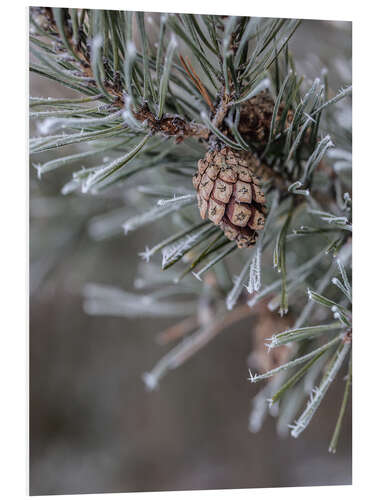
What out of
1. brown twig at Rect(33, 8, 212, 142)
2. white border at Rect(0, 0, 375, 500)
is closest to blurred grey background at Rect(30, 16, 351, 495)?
white border at Rect(0, 0, 375, 500)

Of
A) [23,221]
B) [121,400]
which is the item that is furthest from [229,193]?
[121,400]

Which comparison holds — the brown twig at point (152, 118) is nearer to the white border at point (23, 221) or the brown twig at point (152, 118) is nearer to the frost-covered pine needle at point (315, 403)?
the white border at point (23, 221)

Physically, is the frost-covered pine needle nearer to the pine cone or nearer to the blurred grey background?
the pine cone

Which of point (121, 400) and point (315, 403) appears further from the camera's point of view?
point (121, 400)

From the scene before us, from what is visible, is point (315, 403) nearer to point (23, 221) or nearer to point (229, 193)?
point (229, 193)

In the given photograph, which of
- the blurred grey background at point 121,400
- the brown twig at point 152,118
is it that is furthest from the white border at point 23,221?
the blurred grey background at point 121,400

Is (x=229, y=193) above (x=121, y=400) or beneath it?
above

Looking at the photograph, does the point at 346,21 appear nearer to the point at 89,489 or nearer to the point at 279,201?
the point at 279,201
